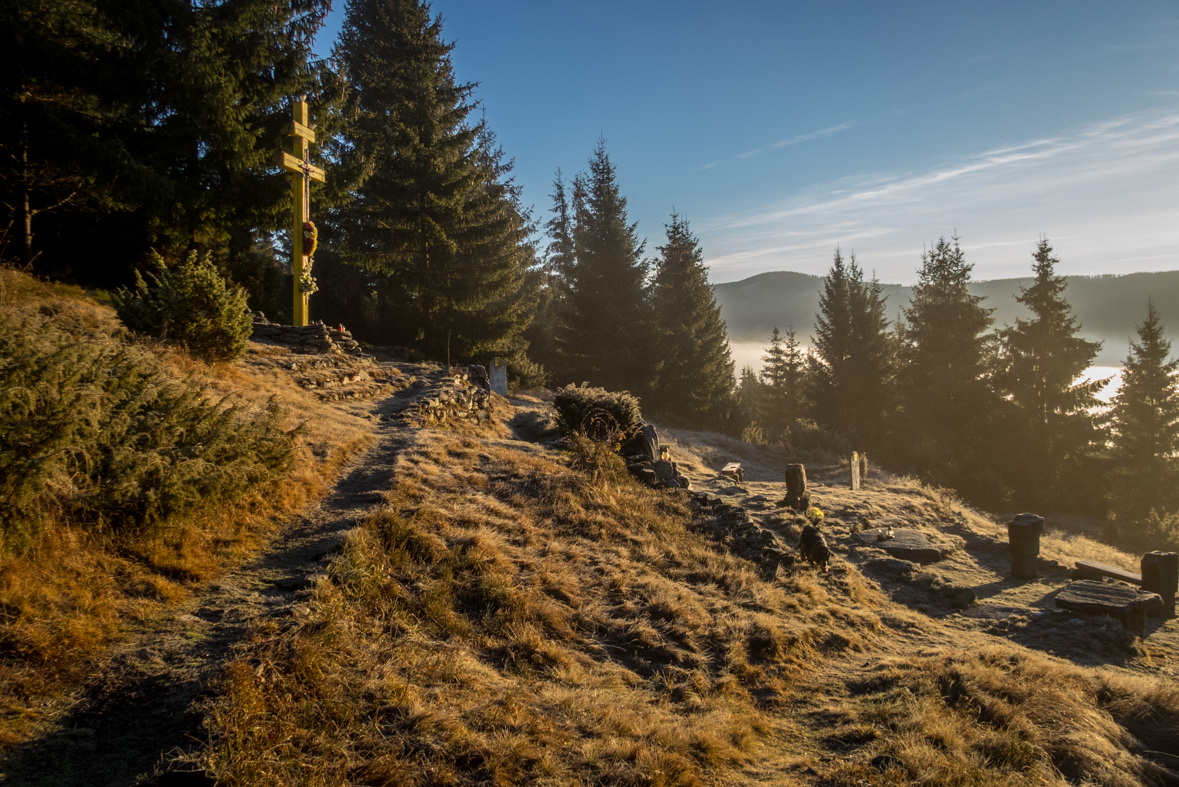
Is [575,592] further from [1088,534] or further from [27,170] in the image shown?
[1088,534]

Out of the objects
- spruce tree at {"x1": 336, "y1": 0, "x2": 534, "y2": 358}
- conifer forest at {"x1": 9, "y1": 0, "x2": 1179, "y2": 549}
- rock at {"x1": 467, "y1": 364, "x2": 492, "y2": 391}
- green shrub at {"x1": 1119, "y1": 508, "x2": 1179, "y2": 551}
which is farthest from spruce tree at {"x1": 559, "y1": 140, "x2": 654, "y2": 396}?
green shrub at {"x1": 1119, "y1": 508, "x2": 1179, "y2": 551}

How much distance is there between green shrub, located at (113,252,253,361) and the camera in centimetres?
868

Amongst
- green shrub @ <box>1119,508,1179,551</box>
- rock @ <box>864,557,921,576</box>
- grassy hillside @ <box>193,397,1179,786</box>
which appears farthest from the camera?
green shrub @ <box>1119,508,1179,551</box>

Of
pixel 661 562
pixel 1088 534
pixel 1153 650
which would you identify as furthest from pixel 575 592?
pixel 1088 534

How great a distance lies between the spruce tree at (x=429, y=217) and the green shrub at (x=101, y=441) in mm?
15400

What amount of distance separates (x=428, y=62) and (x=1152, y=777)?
24.0 meters

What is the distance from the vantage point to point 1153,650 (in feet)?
24.2

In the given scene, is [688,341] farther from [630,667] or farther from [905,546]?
[630,667]

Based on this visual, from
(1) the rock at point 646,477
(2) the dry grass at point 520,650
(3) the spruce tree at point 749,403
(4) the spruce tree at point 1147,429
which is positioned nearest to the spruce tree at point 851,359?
(3) the spruce tree at point 749,403

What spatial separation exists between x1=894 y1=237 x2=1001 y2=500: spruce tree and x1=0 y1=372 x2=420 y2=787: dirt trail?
31407mm

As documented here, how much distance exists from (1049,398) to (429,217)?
3100 centimetres

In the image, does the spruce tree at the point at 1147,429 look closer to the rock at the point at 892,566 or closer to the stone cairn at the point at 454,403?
the rock at the point at 892,566

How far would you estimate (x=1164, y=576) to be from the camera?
8.99 meters

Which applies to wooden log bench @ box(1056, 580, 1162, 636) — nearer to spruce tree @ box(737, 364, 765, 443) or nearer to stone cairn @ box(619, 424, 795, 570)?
stone cairn @ box(619, 424, 795, 570)
